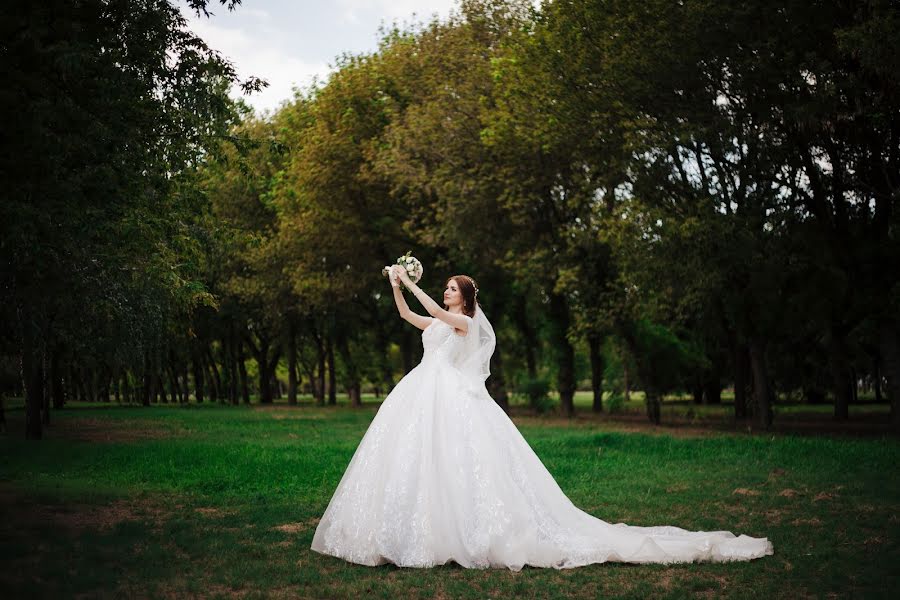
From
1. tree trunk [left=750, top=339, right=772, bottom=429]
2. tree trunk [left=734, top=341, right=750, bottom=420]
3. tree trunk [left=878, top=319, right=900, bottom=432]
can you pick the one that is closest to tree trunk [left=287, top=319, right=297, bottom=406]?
tree trunk [left=734, top=341, right=750, bottom=420]

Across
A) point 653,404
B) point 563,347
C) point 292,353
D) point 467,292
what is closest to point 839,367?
point 653,404

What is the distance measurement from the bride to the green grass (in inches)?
8.6

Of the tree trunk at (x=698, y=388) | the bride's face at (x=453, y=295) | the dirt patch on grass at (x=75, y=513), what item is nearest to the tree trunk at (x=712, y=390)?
the tree trunk at (x=698, y=388)

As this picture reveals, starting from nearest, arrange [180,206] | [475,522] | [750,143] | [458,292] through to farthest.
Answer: [475,522], [458,292], [180,206], [750,143]

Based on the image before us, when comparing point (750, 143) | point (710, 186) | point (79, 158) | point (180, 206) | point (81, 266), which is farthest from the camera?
point (710, 186)

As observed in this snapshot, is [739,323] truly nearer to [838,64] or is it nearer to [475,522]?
[838,64]

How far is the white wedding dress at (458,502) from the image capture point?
314 inches

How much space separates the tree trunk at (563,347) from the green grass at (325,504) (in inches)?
539

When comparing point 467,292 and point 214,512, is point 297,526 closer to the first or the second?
point 214,512

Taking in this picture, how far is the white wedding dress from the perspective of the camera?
26.2 feet

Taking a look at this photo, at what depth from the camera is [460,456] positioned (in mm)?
8359

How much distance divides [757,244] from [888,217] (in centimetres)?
356

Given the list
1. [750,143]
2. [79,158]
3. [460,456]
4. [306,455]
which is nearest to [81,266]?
[79,158]

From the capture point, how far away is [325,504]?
12.2m
